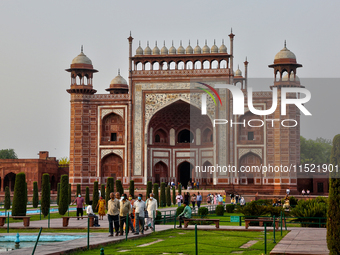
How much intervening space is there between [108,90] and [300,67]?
49.1ft

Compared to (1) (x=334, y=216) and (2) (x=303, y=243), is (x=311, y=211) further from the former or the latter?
(1) (x=334, y=216)

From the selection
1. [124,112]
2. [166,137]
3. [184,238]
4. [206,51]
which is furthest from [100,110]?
[184,238]

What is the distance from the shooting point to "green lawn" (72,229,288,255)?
8781mm

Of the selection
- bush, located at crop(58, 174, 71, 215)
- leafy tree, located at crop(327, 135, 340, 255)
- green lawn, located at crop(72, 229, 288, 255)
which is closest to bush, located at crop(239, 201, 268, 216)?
green lawn, located at crop(72, 229, 288, 255)

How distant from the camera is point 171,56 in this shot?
32375 millimetres

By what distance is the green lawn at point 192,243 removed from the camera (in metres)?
8.78

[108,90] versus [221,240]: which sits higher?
[108,90]

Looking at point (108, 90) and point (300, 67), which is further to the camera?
point (108, 90)

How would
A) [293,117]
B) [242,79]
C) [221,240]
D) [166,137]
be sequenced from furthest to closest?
[242,79], [166,137], [293,117], [221,240]

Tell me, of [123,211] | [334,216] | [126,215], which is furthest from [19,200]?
[334,216]

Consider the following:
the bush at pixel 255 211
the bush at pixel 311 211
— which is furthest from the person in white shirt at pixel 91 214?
the bush at pixel 311 211

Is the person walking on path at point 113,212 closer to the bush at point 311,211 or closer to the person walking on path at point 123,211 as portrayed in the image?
the person walking on path at point 123,211

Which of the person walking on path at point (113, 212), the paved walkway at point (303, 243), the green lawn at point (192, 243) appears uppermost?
the person walking on path at point (113, 212)

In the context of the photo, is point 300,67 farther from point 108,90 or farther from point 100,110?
point 108,90
